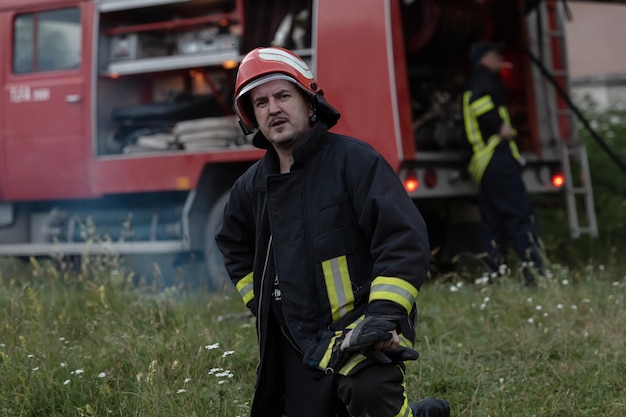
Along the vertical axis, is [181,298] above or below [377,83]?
below

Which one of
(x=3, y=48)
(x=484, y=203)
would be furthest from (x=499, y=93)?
(x=3, y=48)

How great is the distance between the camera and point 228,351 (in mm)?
4742

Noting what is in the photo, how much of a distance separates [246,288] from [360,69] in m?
3.65

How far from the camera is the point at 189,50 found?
8.27 meters

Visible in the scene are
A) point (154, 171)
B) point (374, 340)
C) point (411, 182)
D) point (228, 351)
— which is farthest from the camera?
point (154, 171)

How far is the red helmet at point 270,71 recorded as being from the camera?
3.39 m

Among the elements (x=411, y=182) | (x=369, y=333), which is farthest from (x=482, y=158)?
(x=369, y=333)

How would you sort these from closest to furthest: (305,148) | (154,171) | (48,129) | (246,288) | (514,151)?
(305,148), (246,288), (514,151), (154,171), (48,129)

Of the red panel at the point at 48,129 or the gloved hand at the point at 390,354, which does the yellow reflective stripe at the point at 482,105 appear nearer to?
the red panel at the point at 48,129

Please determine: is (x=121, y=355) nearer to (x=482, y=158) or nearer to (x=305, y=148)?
(x=305, y=148)

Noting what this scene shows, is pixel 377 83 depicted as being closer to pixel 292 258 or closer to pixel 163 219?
pixel 163 219

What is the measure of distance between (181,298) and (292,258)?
304cm

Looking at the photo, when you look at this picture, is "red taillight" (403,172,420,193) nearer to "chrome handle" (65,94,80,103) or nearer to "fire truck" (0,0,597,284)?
"fire truck" (0,0,597,284)

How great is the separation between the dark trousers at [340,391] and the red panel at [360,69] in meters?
3.65
